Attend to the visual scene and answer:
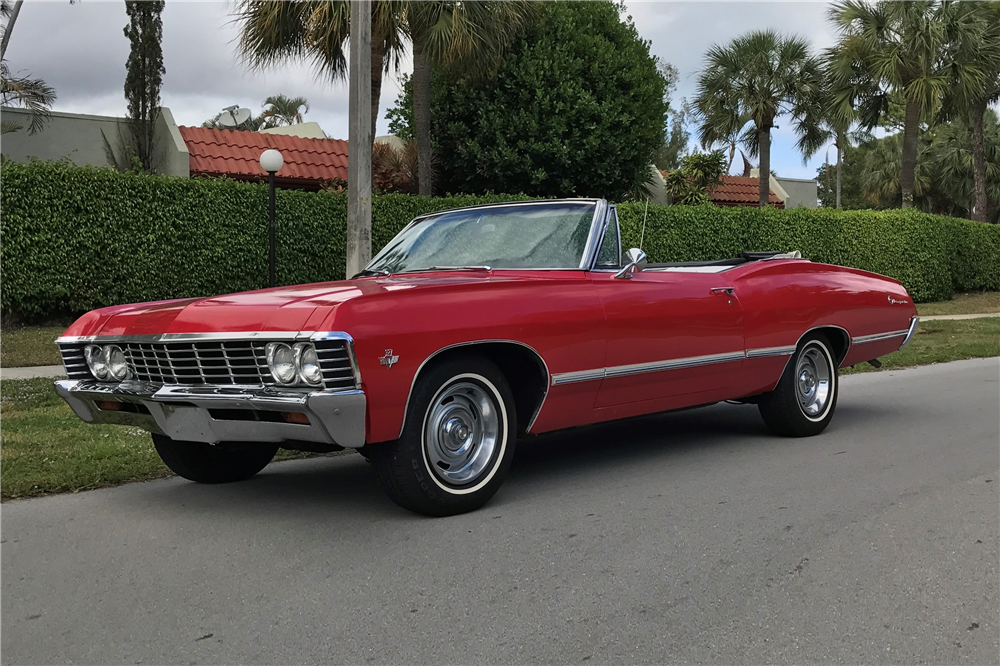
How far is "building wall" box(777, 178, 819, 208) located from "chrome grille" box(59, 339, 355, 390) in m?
34.5

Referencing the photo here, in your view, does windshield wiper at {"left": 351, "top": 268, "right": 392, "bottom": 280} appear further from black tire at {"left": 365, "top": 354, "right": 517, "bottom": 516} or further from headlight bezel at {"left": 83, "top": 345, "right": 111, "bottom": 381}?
headlight bezel at {"left": 83, "top": 345, "right": 111, "bottom": 381}

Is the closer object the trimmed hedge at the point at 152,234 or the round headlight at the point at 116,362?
the round headlight at the point at 116,362

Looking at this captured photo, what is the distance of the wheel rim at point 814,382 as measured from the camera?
7.28 m

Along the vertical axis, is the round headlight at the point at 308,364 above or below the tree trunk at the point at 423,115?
below

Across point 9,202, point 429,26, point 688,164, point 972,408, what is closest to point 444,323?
point 972,408

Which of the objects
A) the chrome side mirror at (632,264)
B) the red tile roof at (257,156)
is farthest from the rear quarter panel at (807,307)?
the red tile roof at (257,156)

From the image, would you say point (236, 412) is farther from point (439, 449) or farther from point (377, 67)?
point (377, 67)

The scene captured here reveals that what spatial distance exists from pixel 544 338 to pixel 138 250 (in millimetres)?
11111

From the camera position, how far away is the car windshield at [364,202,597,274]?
5965 millimetres

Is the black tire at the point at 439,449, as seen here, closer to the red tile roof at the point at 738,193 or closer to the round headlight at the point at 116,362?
the round headlight at the point at 116,362

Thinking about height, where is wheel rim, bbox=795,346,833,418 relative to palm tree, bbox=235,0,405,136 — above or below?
below

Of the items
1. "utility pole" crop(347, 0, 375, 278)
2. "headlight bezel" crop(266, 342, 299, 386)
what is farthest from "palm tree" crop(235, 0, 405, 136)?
"headlight bezel" crop(266, 342, 299, 386)

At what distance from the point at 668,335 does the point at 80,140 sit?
18.4m

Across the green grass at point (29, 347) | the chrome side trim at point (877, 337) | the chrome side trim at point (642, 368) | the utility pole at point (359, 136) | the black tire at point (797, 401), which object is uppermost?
the utility pole at point (359, 136)
